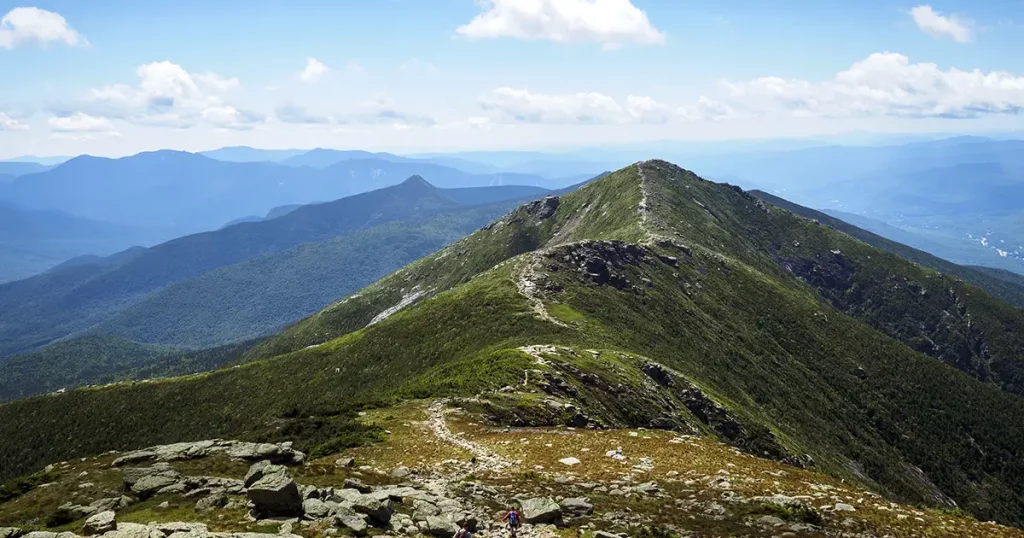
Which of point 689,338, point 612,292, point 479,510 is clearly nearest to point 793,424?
point 689,338

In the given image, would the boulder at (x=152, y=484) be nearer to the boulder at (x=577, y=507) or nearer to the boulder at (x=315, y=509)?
the boulder at (x=315, y=509)

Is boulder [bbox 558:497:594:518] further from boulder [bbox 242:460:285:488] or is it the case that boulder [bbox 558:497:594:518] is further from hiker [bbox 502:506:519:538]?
boulder [bbox 242:460:285:488]

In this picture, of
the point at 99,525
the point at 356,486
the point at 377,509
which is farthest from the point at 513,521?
the point at 99,525

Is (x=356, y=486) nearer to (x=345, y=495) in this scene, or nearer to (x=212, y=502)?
(x=345, y=495)

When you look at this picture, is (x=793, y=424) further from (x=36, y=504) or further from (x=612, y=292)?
(x=36, y=504)

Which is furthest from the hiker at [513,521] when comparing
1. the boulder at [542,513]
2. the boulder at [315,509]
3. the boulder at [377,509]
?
the boulder at [315,509]

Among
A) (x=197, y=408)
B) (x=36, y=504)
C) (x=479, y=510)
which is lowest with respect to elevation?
(x=197, y=408)
